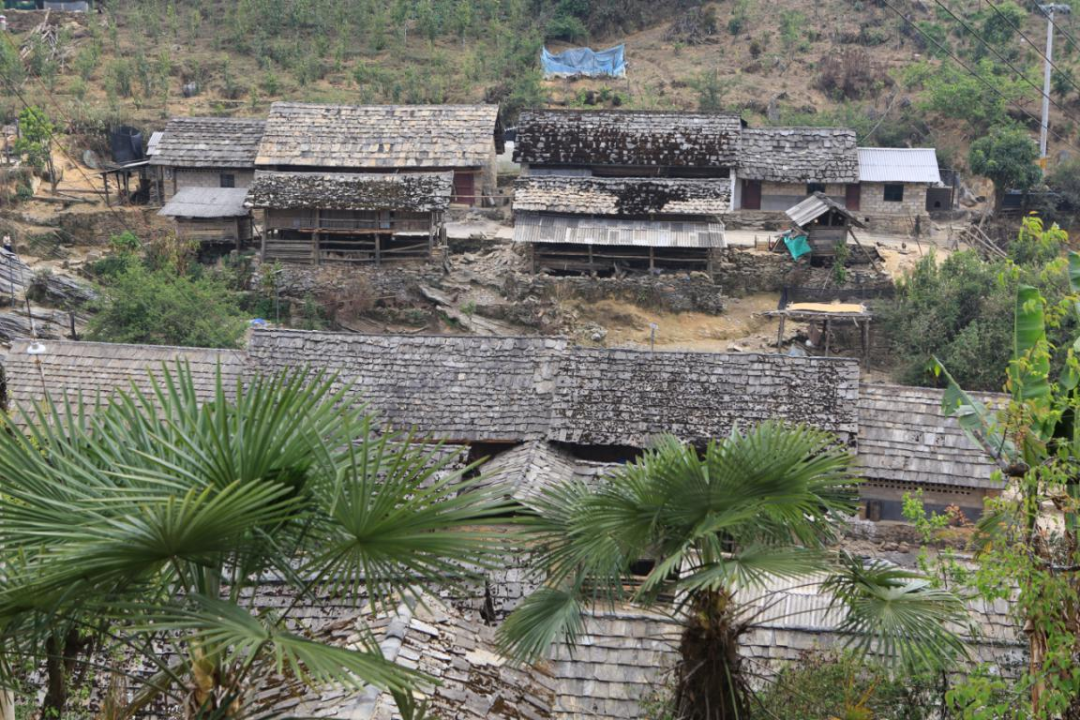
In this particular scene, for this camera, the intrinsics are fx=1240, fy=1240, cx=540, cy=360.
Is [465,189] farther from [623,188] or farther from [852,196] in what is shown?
[852,196]

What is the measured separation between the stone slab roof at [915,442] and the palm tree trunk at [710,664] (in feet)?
33.1

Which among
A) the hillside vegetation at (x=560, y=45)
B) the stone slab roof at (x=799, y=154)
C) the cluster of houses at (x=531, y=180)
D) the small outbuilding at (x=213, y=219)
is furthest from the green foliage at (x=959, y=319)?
the small outbuilding at (x=213, y=219)

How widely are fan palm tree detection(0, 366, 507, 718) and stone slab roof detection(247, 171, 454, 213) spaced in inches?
967

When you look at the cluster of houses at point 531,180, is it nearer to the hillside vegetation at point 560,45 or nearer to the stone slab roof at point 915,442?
the hillside vegetation at point 560,45

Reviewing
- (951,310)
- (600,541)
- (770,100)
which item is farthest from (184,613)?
(770,100)

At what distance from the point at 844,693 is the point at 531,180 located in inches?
958

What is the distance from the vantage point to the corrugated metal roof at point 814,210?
31.0 m

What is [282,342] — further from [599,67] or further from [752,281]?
[599,67]

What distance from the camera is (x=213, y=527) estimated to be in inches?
231

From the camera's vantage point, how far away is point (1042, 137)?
35.1m

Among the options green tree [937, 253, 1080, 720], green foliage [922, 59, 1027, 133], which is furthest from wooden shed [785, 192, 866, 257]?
green tree [937, 253, 1080, 720]

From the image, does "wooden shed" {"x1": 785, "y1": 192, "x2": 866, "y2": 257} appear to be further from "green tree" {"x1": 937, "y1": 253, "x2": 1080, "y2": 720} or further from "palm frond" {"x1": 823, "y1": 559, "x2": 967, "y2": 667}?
"palm frond" {"x1": 823, "y1": 559, "x2": 967, "y2": 667}

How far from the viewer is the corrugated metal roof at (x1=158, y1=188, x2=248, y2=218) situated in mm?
32500

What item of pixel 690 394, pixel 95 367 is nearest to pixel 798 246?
pixel 690 394
